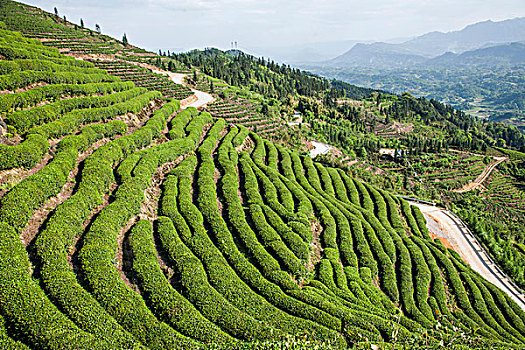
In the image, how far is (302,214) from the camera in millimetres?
24656

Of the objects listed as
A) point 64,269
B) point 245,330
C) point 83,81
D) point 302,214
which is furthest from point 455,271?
point 83,81

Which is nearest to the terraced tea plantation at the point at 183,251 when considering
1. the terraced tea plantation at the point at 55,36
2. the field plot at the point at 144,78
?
the field plot at the point at 144,78

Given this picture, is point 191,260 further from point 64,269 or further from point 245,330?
point 64,269

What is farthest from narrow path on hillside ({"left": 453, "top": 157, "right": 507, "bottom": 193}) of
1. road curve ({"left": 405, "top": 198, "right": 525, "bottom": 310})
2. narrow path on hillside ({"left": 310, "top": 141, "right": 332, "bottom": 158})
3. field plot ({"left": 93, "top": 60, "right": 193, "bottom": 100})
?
field plot ({"left": 93, "top": 60, "right": 193, "bottom": 100})

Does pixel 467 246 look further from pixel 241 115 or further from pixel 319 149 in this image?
pixel 241 115

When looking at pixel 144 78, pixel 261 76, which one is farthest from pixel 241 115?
pixel 261 76

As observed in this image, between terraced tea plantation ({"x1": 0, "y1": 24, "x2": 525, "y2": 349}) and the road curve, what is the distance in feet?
18.7

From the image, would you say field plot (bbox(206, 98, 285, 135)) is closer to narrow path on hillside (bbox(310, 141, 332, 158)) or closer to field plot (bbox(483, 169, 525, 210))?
narrow path on hillside (bbox(310, 141, 332, 158))

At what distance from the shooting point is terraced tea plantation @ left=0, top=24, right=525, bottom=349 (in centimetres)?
1223

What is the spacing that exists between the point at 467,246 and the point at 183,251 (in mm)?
37007

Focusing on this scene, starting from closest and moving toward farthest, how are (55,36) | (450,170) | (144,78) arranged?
(144,78), (55,36), (450,170)

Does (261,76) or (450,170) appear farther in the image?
(261,76)

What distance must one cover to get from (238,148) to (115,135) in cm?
1365

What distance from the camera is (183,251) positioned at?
16.8m
